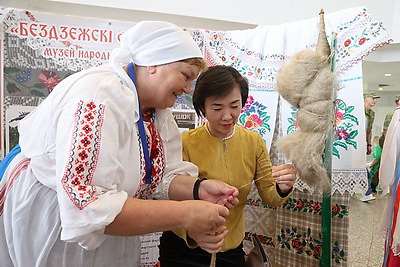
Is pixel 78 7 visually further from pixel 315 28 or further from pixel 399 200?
pixel 399 200

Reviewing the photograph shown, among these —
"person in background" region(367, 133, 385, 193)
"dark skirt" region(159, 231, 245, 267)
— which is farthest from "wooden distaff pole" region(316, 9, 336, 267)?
"person in background" region(367, 133, 385, 193)

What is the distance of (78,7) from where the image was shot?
9.15 ft

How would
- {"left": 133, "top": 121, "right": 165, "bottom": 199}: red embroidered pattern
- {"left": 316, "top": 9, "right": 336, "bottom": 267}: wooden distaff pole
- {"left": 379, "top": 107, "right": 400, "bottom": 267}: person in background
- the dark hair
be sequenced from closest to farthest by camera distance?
{"left": 133, "top": 121, "right": 165, "bottom": 199}: red embroidered pattern, {"left": 316, "top": 9, "right": 336, "bottom": 267}: wooden distaff pole, the dark hair, {"left": 379, "top": 107, "right": 400, "bottom": 267}: person in background

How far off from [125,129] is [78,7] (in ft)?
8.30

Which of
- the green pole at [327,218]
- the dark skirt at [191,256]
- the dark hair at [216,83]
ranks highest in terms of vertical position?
the dark hair at [216,83]

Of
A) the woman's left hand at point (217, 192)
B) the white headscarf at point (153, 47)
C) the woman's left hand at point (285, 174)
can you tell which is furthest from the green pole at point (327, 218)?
the white headscarf at point (153, 47)

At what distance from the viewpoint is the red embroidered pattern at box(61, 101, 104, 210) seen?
607 mm

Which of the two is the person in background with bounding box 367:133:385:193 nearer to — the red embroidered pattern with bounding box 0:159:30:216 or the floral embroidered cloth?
the floral embroidered cloth

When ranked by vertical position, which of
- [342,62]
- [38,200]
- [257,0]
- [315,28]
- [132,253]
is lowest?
[132,253]

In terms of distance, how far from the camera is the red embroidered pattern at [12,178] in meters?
0.80

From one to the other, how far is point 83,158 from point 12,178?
336 millimetres

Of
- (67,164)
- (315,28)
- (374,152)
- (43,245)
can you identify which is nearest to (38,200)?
(43,245)

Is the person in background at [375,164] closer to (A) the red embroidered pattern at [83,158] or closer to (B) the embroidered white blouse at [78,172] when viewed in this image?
(B) the embroidered white blouse at [78,172]

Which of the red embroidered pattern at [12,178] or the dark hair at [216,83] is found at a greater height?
the dark hair at [216,83]
